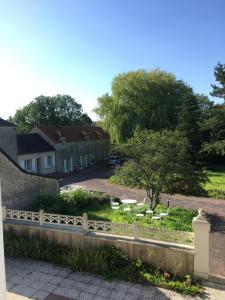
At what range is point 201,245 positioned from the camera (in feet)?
26.6

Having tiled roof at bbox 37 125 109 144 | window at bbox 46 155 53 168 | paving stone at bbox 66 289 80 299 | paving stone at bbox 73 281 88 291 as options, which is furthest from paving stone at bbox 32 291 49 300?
tiled roof at bbox 37 125 109 144

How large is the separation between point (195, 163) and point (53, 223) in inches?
961

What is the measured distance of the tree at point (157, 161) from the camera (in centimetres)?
1472

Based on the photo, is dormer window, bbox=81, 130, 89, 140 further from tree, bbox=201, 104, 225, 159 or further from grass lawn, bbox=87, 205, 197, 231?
grass lawn, bbox=87, 205, 197, 231

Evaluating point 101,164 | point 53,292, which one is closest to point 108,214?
point 53,292

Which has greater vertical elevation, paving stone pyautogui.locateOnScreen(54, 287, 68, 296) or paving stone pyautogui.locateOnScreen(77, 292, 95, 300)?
paving stone pyautogui.locateOnScreen(54, 287, 68, 296)

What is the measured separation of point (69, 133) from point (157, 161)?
24.6m

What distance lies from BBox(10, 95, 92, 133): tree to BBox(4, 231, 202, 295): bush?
46.3m

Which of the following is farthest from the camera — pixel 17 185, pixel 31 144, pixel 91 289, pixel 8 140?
pixel 31 144

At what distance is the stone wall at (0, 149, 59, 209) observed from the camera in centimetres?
1311

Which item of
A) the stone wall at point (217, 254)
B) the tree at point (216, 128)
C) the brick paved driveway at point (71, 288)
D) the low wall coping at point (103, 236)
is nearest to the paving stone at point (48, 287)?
the brick paved driveway at point (71, 288)

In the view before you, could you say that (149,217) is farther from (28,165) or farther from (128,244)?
(28,165)

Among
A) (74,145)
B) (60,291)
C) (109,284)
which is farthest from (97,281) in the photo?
(74,145)

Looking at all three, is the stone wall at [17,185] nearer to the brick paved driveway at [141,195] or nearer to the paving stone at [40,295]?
the paving stone at [40,295]
